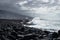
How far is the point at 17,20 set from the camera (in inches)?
312

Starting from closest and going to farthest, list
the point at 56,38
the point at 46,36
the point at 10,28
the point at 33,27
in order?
the point at 56,38 < the point at 46,36 < the point at 33,27 < the point at 10,28

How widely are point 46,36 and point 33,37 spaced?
67 centimetres

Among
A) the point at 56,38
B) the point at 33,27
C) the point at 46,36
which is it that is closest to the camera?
the point at 56,38

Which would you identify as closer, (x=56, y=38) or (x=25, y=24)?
(x=56, y=38)

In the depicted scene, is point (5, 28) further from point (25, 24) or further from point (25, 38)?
point (25, 38)

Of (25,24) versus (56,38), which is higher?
(25,24)

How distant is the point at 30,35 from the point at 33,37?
0.65 feet

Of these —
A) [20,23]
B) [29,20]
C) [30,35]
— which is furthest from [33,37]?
[20,23]

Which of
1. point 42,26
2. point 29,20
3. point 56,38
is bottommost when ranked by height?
point 56,38

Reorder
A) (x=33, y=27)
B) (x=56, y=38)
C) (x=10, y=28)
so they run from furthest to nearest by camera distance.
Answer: (x=10, y=28) < (x=33, y=27) < (x=56, y=38)

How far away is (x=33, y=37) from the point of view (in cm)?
676

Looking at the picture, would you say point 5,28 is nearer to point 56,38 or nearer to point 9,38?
point 9,38

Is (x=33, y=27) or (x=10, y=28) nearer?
(x=33, y=27)

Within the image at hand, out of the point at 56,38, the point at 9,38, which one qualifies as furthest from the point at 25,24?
the point at 56,38
